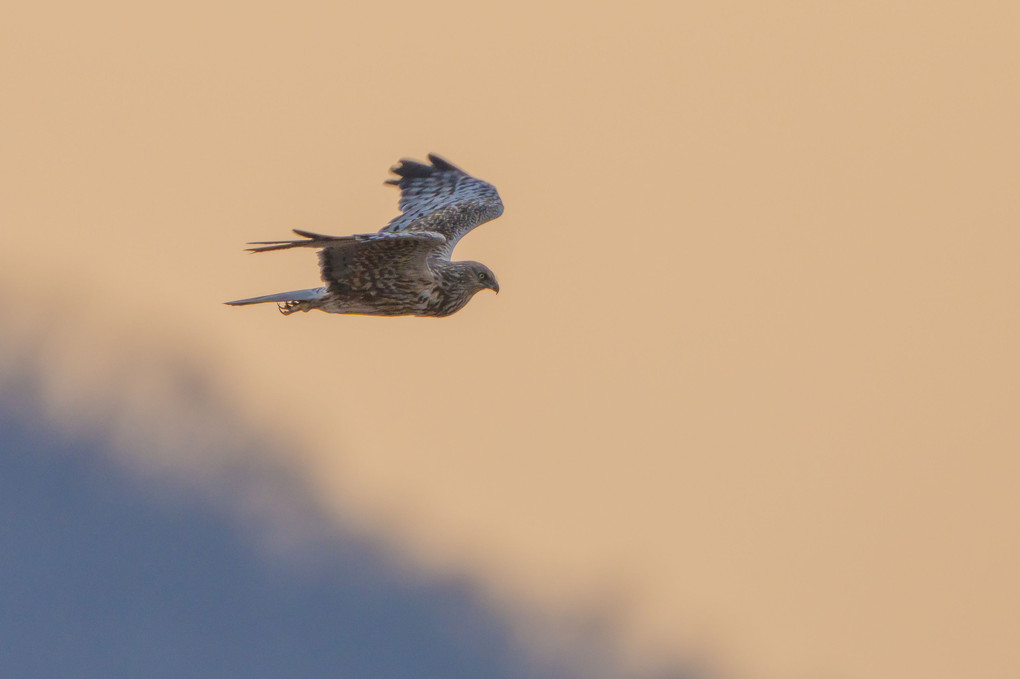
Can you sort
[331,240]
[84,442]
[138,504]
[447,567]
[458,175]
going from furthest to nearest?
1. [138,504]
2. [84,442]
3. [447,567]
4. [458,175]
5. [331,240]

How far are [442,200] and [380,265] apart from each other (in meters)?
3.42

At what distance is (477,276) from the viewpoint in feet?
51.2

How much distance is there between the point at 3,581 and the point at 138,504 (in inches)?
600

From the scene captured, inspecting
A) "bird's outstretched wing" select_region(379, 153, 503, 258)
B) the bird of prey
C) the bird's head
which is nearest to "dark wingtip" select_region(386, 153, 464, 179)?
"bird's outstretched wing" select_region(379, 153, 503, 258)

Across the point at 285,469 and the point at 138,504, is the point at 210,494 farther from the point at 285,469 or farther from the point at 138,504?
the point at 285,469

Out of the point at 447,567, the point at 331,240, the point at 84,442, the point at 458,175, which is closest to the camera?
the point at 331,240

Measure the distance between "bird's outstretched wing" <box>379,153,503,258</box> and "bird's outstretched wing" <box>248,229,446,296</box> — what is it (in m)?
1.36

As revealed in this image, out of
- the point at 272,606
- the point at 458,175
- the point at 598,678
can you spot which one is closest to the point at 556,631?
the point at 598,678

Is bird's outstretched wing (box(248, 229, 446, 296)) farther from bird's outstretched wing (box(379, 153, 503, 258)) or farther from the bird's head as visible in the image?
bird's outstretched wing (box(379, 153, 503, 258))

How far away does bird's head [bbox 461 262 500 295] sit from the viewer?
15586 mm

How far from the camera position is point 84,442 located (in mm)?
156250

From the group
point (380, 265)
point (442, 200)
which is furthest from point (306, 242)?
point (442, 200)

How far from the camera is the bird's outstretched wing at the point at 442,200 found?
17.4m

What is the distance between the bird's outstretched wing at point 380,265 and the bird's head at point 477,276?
400 mm
